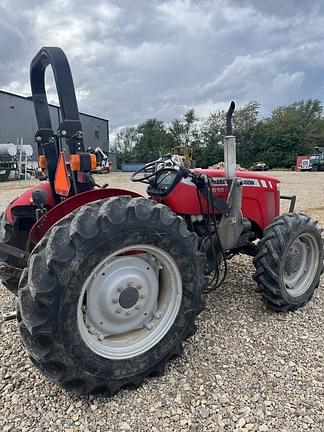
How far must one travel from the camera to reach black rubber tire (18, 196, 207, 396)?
5.59 ft

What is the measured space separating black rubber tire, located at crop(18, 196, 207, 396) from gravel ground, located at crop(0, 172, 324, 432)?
146mm

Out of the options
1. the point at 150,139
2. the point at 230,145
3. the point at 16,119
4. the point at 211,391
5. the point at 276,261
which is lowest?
the point at 211,391

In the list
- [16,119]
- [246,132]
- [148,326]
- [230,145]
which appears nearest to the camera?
[148,326]

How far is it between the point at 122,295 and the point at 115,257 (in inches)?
9.0

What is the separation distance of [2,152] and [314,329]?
24232 mm

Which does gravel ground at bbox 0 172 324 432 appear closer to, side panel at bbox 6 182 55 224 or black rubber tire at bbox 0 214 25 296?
black rubber tire at bbox 0 214 25 296

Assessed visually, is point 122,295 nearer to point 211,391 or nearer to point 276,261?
point 211,391

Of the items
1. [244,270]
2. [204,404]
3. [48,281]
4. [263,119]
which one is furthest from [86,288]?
[263,119]

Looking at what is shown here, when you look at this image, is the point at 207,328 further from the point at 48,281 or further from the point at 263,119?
the point at 263,119

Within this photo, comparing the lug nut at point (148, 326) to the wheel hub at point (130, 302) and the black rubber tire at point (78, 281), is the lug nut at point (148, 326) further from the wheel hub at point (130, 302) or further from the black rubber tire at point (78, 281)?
the black rubber tire at point (78, 281)

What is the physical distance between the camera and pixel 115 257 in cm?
202

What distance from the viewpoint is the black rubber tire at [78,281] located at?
1.70m

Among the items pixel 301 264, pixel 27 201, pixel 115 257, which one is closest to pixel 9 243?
pixel 27 201

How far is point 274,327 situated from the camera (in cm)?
274
